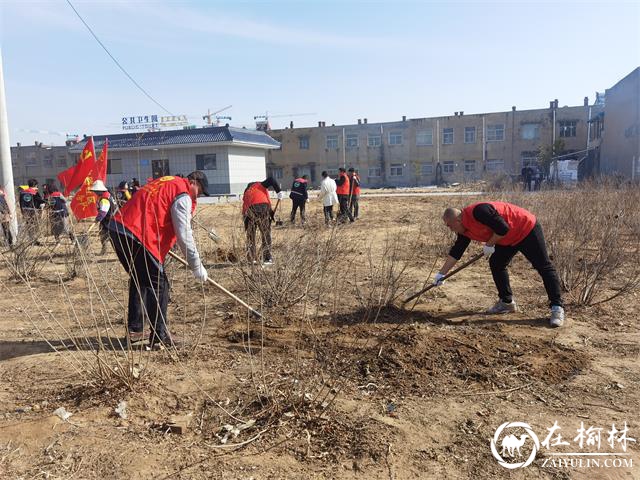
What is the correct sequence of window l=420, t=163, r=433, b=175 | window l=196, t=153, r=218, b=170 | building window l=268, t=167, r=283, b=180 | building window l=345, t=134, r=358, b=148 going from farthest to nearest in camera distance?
building window l=268, t=167, r=283, b=180, building window l=345, t=134, r=358, b=148, window l=420, t=163, r=433, b=175, window l=196, t=153, r=218, b=170

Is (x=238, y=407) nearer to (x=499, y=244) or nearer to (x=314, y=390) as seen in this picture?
(x=314, y=390)

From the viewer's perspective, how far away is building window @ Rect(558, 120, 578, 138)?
3884 centimetres

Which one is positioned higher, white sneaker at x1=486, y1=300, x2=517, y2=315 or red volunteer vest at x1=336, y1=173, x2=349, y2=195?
red volunteer vest at x1=336, y1=173, x2=349, y2=195

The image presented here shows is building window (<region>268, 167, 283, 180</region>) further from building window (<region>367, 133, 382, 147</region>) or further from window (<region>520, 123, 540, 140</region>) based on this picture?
window (<region>520, 123, 540, 140</region>)

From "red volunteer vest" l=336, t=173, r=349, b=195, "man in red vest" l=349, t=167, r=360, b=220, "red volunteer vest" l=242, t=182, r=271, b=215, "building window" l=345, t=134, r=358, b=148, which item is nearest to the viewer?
"red volunteer vest" l=242, t=182, r=271, b=215

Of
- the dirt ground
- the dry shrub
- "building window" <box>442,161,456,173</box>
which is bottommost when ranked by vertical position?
the dirt ground

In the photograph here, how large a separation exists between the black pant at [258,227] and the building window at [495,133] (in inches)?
1463

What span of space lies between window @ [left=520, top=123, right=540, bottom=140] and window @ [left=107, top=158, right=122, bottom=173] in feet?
95.0

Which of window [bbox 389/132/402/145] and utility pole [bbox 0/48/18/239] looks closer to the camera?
utility pole [bbox 0/48/18/239]

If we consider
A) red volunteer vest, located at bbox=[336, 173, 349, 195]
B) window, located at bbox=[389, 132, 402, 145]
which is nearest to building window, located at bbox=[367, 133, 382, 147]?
window, located at bbox=[389, 132, 402, 145]

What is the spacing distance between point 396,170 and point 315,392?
41.5 m

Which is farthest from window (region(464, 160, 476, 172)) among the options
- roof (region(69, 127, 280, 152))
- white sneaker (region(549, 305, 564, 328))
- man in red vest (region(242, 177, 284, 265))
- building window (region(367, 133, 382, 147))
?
white sneaker (region(549, 305, 564, 328))

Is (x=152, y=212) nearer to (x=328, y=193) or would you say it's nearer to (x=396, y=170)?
(x=328, y=193)

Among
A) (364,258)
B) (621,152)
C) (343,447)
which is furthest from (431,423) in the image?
(621,152)
